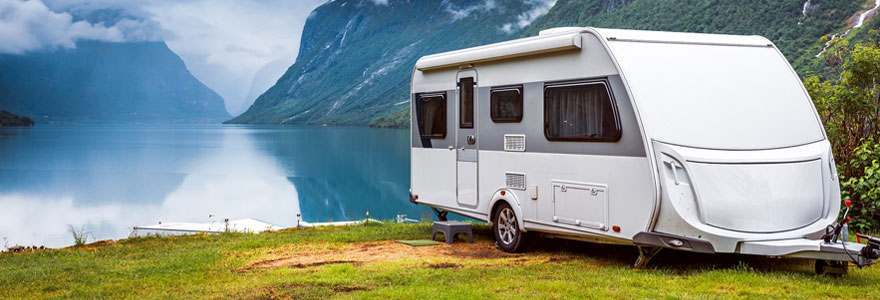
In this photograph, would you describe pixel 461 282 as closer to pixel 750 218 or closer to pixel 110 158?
pixel 750 218

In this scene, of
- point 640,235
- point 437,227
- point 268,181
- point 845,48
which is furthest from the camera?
point 268,181

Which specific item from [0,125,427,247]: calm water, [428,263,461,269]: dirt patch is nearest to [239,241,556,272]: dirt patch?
[428,263,461,269]: dirt patch

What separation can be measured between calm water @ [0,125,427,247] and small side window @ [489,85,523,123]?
23761 mm

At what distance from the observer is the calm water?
45938 millimetres

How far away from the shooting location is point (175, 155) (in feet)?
305

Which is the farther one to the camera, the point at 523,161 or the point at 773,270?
the point at 523,161

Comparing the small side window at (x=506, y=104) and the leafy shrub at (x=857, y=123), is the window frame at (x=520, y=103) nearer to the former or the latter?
the small side window at (x=506, y=104)

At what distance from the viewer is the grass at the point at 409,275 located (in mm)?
7570

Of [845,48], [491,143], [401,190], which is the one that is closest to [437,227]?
[491,143]

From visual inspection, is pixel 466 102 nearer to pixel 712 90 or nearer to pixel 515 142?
pixel 515 142

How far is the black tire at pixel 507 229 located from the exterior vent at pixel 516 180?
13.3 inches

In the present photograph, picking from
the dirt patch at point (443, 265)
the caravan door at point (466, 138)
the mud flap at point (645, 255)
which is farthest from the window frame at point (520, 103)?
the mud flap at point (645, 255)

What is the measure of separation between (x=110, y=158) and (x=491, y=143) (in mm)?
86722

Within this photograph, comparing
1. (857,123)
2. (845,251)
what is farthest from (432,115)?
(857,123)
